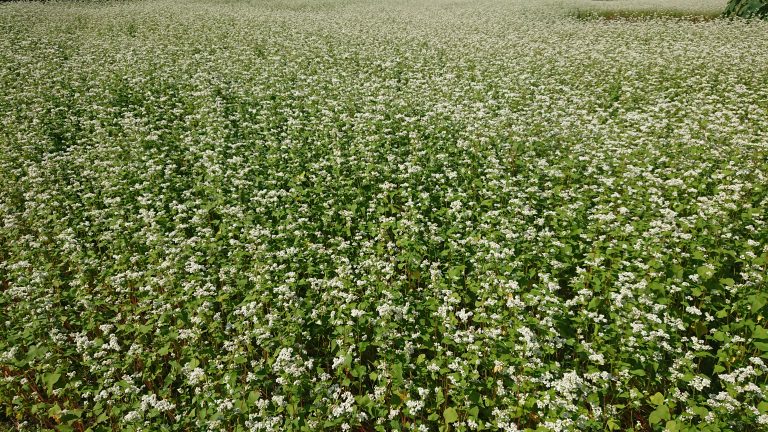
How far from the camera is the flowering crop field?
4.71 meters

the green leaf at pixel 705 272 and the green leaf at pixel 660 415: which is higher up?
the green leaf at pixel 705 272

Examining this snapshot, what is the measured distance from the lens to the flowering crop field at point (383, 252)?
4.71 metres

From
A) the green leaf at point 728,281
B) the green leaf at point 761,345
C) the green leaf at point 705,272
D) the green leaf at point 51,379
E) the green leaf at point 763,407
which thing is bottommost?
the green leaf at point 51,379

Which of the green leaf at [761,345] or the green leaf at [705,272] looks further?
the green leaf at [705,272]

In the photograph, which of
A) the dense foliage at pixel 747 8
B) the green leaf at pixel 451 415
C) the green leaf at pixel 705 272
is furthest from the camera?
the dense foliage at pixel 747 8

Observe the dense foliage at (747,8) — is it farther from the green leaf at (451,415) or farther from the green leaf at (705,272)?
the green leaf at (451,415)

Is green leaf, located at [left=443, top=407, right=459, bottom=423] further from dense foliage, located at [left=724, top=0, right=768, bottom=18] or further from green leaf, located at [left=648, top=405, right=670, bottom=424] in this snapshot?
dense foliage, located at [left=724, top=0, right=768, bottom=18]

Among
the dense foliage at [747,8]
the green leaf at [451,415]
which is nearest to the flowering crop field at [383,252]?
→ the green leaf at [451,415]

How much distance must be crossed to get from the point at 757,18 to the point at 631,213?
2456 cm

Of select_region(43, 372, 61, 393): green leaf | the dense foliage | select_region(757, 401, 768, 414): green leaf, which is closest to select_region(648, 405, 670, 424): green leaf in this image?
select_region(757, 401, 768, 414): green leaf

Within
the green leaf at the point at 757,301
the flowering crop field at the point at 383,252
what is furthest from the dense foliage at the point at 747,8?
the green leaf at the point at 757,301

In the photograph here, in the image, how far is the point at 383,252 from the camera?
6.74m

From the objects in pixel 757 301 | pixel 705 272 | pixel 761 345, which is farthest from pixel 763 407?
pixel 705 272

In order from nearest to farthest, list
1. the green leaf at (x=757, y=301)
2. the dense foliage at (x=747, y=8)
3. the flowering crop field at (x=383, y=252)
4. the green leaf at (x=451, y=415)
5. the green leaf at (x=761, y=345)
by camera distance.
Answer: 1. the green leaf at (x=451, y=415)
2. the green leaf at (x=761, y=345)
3. the flowering crop field at (x=383, y=252)
4. the green leaf at (x=757, y=301)
5. the dense foliage at (x=747, y=8)
